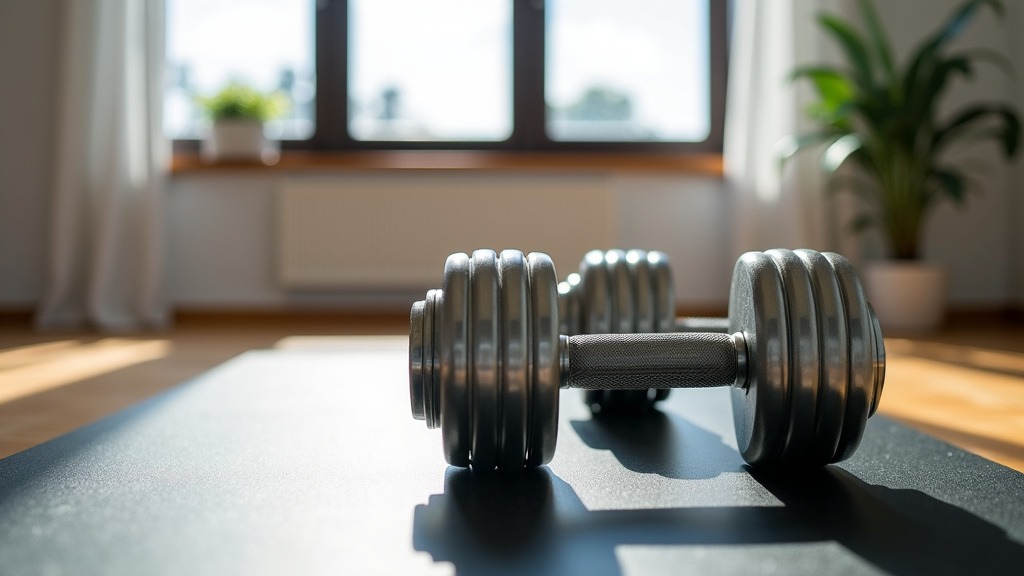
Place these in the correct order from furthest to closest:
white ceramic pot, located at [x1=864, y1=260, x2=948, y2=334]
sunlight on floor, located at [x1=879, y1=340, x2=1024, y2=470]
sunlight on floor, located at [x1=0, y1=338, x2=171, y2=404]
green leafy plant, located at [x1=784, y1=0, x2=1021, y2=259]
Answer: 1. white ceramic pot, located at [x1=864, y1=260, x2=948, y2=334]
2. green leafy plant, located at [x1=784, y1=0, x2=1021, y2=259]
3. sunlight on floor, located at [x1=0, y1=338, x2=171, y2=404]
4. sunlight on floor, located at [x1=879, y1=340, x2=1024, y2=470]

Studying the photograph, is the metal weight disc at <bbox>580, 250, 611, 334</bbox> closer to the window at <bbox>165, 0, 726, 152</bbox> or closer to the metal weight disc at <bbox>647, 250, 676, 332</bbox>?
the metal weight disc at <bbox>647, 250, 676, 332</bbox>

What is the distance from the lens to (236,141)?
4.26 meters

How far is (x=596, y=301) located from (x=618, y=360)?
56 centimetres

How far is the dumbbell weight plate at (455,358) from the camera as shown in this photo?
4.17 feet

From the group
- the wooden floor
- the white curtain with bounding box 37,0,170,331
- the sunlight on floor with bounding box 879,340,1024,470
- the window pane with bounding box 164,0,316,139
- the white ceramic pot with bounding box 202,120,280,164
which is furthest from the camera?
the window pane with bounding box 164,0,316,139

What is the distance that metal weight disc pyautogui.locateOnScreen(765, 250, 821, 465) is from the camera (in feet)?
4.29

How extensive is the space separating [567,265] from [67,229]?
2.27 metres

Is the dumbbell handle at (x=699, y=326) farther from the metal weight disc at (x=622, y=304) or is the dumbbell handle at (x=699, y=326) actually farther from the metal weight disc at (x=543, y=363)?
the metal weight disc at (x=543, y=363)

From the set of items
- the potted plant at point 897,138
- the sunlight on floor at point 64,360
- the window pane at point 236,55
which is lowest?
the sunlight on floor at point 64,360

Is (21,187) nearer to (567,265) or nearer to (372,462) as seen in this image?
(567,265)

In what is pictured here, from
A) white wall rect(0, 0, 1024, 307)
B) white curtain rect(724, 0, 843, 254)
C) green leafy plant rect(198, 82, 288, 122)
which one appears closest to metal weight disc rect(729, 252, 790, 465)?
white curtain rect(724, 0, 843, 254)

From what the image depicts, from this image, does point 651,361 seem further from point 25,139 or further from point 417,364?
point 25,139

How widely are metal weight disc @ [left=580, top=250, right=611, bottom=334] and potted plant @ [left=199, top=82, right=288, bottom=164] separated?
2.69 metres

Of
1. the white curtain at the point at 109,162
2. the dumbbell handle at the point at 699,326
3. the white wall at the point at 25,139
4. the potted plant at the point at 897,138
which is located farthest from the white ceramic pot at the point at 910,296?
the white wall at the point at 25,139
